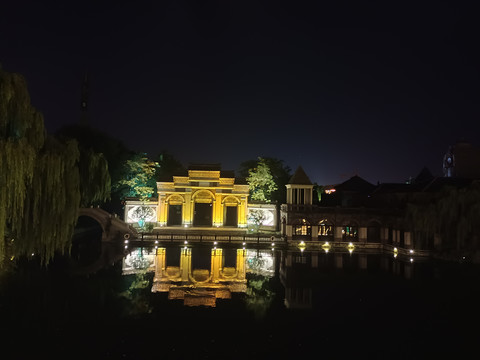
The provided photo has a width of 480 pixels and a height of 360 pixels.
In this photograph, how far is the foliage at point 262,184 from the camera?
154 feet

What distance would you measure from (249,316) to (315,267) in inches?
507

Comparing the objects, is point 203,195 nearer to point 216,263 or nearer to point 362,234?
point 216,263

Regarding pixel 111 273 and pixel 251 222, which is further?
pixel 251 222

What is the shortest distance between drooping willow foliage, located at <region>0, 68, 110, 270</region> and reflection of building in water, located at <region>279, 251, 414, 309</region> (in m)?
11.7

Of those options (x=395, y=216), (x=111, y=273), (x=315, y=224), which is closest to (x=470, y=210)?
(x=395, y=216)

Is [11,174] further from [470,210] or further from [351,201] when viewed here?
[351,201]

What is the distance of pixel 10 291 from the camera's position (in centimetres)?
1770

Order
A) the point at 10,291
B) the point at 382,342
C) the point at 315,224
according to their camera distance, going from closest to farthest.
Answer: the point at 382,342
the point at 10,291
the point at 315,224

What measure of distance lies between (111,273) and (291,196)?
74.5 feet

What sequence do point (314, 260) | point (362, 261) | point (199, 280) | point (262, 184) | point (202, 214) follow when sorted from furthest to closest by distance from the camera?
point (202, 214) < point (262, 184) < point (362, 261) < point (314, 260) < point (199, 280)

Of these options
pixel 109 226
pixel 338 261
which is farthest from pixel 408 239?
pixel 109 226

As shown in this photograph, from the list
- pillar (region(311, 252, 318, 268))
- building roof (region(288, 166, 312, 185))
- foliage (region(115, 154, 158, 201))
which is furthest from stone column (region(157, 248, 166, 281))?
building roof (region(288, 166, 312, 185))

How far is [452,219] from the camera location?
28453 mm

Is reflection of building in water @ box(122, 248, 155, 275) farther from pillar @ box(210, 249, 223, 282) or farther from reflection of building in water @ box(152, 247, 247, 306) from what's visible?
pillar @ box(210, 249, 223, 282)
